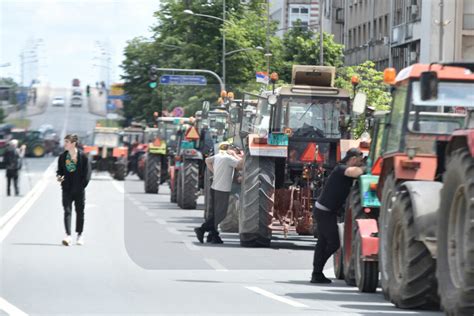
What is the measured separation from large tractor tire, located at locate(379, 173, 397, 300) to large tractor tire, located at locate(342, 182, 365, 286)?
1421 mm

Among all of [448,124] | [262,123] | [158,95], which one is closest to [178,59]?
[158,95]

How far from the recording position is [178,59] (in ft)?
278

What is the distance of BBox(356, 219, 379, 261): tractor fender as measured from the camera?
16328 millimetres

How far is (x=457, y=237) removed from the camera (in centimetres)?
1292

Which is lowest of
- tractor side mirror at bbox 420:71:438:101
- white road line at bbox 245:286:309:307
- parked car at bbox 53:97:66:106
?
white road line at bbox 245:286:309:307

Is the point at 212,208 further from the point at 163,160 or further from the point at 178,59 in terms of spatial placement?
the point at 178,59

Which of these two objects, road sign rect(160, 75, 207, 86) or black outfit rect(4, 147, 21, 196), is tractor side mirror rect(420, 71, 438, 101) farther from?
road sign rect(160, 75, 207, 86)

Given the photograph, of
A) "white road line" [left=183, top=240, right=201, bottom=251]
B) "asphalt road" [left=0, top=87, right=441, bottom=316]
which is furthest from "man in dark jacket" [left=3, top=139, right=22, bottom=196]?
"white road line" [left=183, top=240, right=201, bottom=251]

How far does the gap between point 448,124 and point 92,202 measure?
2715 cm

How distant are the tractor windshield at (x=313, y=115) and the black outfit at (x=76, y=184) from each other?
11.1 feet

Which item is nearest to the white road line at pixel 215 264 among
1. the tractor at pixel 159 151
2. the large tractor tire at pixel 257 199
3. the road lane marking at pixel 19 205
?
the large tractor tire at pixel 257 199

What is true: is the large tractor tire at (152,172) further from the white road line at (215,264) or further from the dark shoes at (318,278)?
the dark shoes at (318,278)

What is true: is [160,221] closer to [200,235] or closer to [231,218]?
[231,218]

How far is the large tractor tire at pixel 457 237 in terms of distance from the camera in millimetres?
12336
